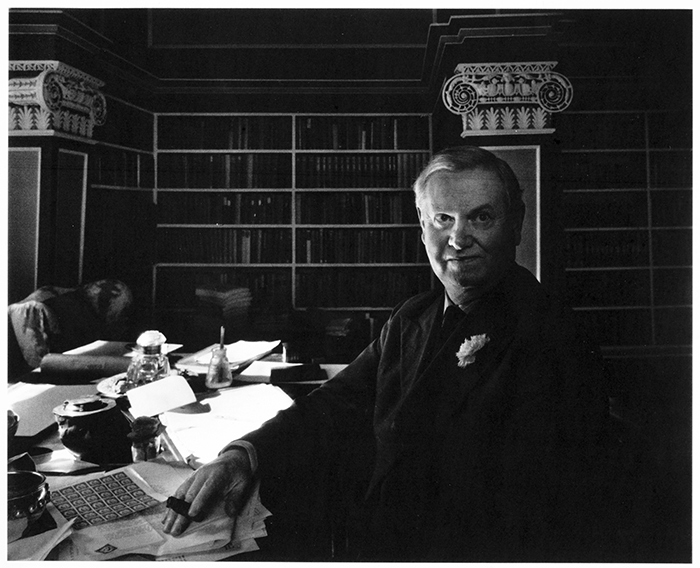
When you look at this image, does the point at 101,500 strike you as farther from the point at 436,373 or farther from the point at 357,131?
the point at 357,131

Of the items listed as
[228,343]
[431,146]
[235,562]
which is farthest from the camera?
[228,343]

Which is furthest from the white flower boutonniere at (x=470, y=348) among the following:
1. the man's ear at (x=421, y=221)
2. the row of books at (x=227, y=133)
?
the row of books at (x=227, y=133)

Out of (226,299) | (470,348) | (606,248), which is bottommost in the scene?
(470,348)

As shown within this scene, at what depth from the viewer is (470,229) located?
1.23 meters

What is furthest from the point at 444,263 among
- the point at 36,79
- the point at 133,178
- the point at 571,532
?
the point at 36,79

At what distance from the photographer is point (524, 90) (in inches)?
51.2

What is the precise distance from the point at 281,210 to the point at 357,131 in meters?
0.27

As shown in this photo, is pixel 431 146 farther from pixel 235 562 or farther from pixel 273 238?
pixel 235 562

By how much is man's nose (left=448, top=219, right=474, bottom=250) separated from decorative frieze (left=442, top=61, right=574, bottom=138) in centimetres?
21

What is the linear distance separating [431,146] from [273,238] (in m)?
0.45

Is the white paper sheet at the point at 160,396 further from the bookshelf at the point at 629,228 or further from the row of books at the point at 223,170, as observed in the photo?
the bookshelf at the point at 629,228

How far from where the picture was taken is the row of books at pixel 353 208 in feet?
4.29

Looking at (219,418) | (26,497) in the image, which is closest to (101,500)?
(26,497)

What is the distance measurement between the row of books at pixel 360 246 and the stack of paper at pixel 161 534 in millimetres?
585
